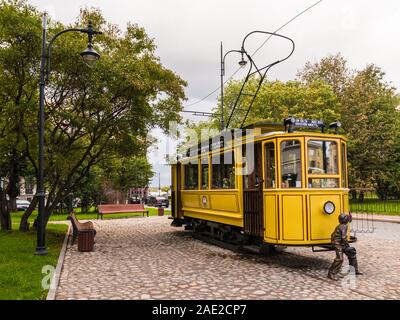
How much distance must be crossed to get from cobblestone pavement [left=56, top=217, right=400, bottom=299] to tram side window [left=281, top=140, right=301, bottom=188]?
184cm

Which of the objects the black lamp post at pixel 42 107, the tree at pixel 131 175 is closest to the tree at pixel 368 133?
the tree at pixel 131 175

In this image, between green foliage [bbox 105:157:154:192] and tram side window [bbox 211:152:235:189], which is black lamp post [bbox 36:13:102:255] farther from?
green foliage [bbox 105:157:154:192]

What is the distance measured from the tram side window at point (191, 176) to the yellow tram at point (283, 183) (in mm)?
2304

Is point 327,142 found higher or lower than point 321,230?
higher

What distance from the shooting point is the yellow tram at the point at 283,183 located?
834 centimetres

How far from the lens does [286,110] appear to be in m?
31.3

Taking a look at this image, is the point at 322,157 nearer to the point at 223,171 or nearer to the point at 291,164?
the point at 291,164

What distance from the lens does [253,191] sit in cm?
945

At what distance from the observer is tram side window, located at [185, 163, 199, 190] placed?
1352 cm

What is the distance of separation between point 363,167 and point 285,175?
29673mm

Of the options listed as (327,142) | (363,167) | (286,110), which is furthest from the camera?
(363,167)

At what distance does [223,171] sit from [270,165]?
92.9 inches

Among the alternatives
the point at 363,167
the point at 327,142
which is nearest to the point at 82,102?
the point at 327,142
